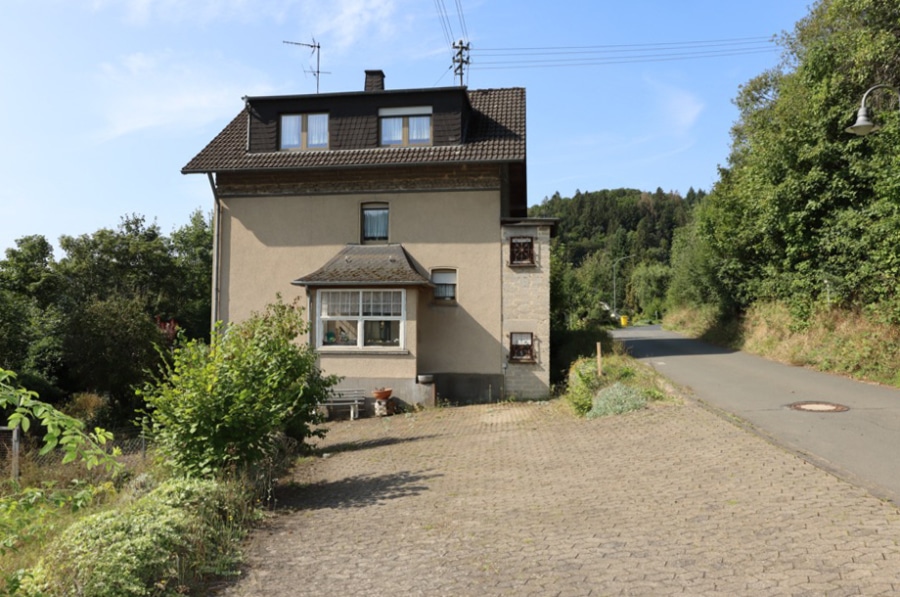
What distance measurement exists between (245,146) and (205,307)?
2572 cm

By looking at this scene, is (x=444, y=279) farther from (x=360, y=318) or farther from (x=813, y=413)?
(x=813, y=413)

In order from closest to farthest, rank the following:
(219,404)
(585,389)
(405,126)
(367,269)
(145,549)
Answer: (145,549), (219,404), (585,389), (367,269), (405,126)

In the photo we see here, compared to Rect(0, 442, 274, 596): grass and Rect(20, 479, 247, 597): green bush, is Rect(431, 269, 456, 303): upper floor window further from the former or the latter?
Rect(20, 479, 247, 597): green bush

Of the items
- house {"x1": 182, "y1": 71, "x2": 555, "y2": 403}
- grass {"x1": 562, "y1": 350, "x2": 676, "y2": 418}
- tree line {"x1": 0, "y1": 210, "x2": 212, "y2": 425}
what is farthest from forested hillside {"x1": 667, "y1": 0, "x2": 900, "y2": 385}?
tree line {"x1": 0, "y1": 210, "x2": 212, "y2": 425}

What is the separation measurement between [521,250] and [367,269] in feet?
15.5

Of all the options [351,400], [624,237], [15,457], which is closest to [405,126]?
[351,400]

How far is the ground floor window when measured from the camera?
17531mm

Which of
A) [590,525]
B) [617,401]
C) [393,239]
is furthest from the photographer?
[393,239]

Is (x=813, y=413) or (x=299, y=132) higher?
(x=299, y=132)

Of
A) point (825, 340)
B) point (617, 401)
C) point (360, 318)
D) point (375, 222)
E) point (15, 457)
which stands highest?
point (375, 222)

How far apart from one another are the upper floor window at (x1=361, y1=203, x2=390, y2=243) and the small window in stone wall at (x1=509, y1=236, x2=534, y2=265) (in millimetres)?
4038

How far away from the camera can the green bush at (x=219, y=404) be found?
737cm

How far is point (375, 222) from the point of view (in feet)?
63.1

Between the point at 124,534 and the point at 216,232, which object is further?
the point at 216,232
